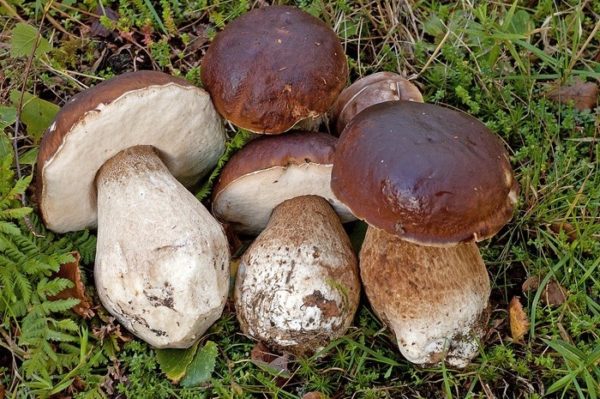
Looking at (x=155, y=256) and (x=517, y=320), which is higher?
(x=155, y=256)

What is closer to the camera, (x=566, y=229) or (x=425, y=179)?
(x=425, y=179)

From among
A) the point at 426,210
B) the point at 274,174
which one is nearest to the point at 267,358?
the point at 274,174

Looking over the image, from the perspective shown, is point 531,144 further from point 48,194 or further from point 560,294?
point 48,194

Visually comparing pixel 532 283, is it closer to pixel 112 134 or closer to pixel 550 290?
pixel 550 290

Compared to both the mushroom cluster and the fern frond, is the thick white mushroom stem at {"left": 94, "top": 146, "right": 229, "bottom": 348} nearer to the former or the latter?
the mushroom cluster

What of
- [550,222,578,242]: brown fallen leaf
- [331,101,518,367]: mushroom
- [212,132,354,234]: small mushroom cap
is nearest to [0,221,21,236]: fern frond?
[212,132,354,234]: small mushroom cap
